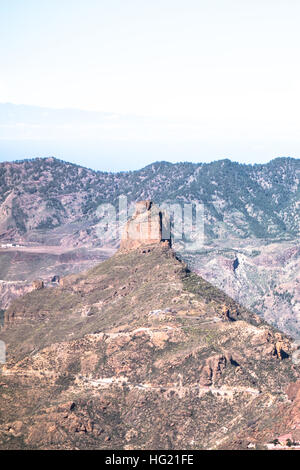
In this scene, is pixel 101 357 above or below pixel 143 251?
below

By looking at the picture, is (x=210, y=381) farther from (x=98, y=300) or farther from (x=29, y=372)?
(x=98, y=300)

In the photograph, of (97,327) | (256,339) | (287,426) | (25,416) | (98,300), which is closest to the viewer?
(287,426)

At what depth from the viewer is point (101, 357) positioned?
151 meters

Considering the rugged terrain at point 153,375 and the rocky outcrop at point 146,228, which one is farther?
the rocky outcrop at point 146,228

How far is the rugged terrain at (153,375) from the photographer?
13450 cm

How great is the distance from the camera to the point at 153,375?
145375mm

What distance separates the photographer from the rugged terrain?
5295 inches

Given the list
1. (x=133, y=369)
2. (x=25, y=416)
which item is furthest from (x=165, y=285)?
(x=25, y=416)

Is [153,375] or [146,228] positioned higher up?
[146,228]

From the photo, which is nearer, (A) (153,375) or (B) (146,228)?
(A) (153,375)

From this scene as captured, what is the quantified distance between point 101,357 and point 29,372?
9047 mm

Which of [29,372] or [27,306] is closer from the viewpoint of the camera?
[29,372]

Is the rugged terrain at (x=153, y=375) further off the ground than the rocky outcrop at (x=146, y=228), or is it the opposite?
the rocky outcrop at (x=146, y=228)

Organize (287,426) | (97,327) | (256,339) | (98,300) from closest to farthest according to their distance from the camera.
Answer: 1. (287,426)
2. (256,339)
3. (97,327)
4. (98,300)
